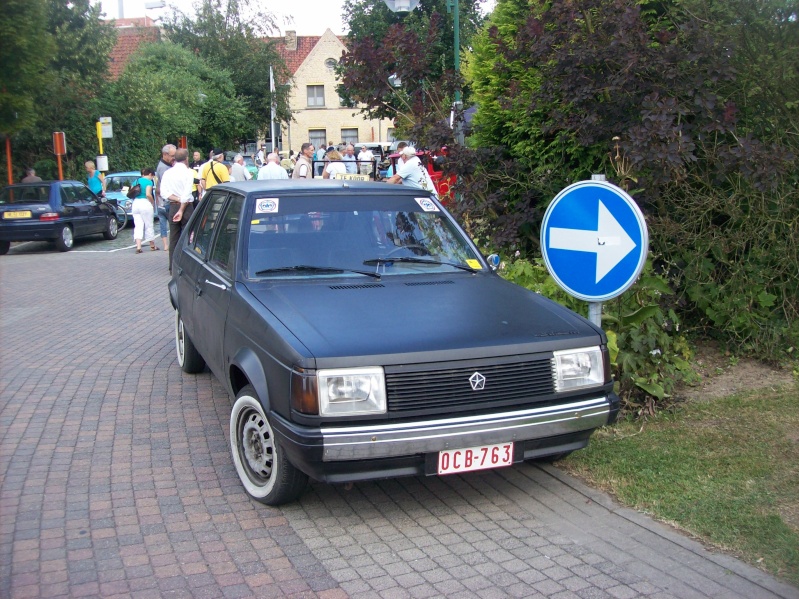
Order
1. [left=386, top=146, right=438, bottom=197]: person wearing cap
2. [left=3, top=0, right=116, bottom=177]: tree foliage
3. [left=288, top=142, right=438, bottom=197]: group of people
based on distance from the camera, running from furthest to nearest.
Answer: [left=3, top=0, right=116, bottom=177]: tree foliage
[left=386, top=146, right=438, bottom=197]: person wearing cap
[left=288, top=142, right=438, bottom=197]: group of people

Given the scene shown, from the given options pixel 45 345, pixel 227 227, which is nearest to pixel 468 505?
pixel 227 227

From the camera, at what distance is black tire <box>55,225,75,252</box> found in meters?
18.5

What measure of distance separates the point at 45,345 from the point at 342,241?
463 centimetres

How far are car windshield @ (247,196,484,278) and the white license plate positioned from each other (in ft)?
4.89

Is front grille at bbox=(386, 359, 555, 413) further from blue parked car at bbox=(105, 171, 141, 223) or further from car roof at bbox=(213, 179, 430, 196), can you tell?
blue parked car at bbox=(105, 171, 141, 223)

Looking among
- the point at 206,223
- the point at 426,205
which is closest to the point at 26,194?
the point at 206,223

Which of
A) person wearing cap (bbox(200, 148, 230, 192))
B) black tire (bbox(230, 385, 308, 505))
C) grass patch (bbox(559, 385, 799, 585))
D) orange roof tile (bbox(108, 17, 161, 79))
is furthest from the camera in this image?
orange roof tile (bbox(108, 17, 161, 79))

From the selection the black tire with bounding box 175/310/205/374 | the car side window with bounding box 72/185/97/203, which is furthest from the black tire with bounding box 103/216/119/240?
the black tire with bounding box 175/310/205/374

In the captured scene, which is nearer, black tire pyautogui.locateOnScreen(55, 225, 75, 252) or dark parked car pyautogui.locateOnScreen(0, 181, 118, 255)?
dark parked car pyautogui.locateOnScreen(0, 181, 118, 255)

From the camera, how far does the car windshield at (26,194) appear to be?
18.3m

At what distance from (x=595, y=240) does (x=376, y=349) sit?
173cm

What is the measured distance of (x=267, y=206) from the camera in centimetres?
555

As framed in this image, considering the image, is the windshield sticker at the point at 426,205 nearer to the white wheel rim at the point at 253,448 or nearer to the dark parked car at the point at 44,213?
the white wheel rim at the point at 253,448

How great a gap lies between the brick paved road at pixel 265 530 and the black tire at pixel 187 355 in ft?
2.25
